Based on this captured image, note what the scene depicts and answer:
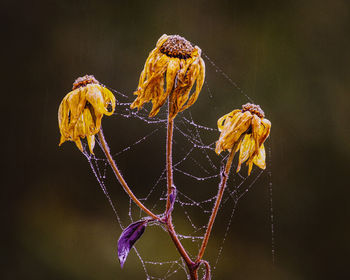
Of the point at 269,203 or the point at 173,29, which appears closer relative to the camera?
the point at 269,203

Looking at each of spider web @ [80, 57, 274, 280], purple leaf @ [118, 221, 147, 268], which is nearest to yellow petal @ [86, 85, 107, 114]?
purple leaf @ [118, 221, 147, 268]

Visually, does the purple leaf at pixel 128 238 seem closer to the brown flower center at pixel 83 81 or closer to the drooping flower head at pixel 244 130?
the drooping flower head at pixel 244 130

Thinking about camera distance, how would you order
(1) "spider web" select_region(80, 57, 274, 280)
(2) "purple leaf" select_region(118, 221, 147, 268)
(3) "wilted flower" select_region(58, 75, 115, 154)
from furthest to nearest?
(1) "spider web" select_region(80, 57, 274, 280)
(3) "wilted flower" select_region(58, 75, 115, 154)
(2) "purple leaf" select_region(118, 221, 147, 268)

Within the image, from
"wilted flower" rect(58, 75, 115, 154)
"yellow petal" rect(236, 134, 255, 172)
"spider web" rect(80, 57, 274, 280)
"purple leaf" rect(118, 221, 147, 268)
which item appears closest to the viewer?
"purple leaf" rect(118, 221, 147, 268)

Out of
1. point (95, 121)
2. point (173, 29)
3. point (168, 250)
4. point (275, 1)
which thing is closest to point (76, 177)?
point (168, 250)

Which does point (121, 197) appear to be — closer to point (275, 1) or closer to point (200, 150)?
point (200, 150)

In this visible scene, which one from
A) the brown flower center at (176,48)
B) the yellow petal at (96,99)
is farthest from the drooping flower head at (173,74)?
the yellow petal at (96,99)

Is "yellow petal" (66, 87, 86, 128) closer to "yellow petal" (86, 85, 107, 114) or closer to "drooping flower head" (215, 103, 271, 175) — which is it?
"yellow petal" (86, 85, 107, 114)
